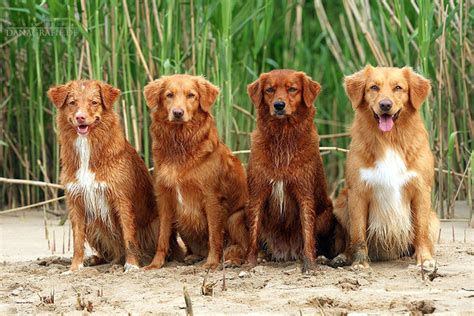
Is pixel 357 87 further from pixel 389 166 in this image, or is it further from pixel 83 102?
pixel 83 102

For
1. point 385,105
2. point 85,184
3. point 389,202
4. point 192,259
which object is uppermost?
point 385,105

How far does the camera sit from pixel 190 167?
6.61 m

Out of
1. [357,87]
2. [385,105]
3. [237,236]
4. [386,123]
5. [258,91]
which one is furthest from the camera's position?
[237,236]

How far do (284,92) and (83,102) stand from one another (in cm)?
140

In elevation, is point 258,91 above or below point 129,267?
above

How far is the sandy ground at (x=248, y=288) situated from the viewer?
203 inches

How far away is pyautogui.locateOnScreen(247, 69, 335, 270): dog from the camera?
6.53 m

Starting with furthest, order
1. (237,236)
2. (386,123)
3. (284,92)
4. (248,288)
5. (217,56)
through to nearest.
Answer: (217,56), (237,236), (284,92), (386,123), (248,288)

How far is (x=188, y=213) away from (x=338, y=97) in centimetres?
428

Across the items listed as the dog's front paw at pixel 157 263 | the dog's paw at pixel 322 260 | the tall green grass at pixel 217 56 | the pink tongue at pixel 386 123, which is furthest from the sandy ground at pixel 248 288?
the tall green grass at pixel 217 56

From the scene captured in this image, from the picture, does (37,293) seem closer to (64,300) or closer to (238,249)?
(64,300)

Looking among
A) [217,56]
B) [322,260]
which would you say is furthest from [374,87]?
[217,56]

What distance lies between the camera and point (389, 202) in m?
6.34

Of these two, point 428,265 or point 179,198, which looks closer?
point 428,265
